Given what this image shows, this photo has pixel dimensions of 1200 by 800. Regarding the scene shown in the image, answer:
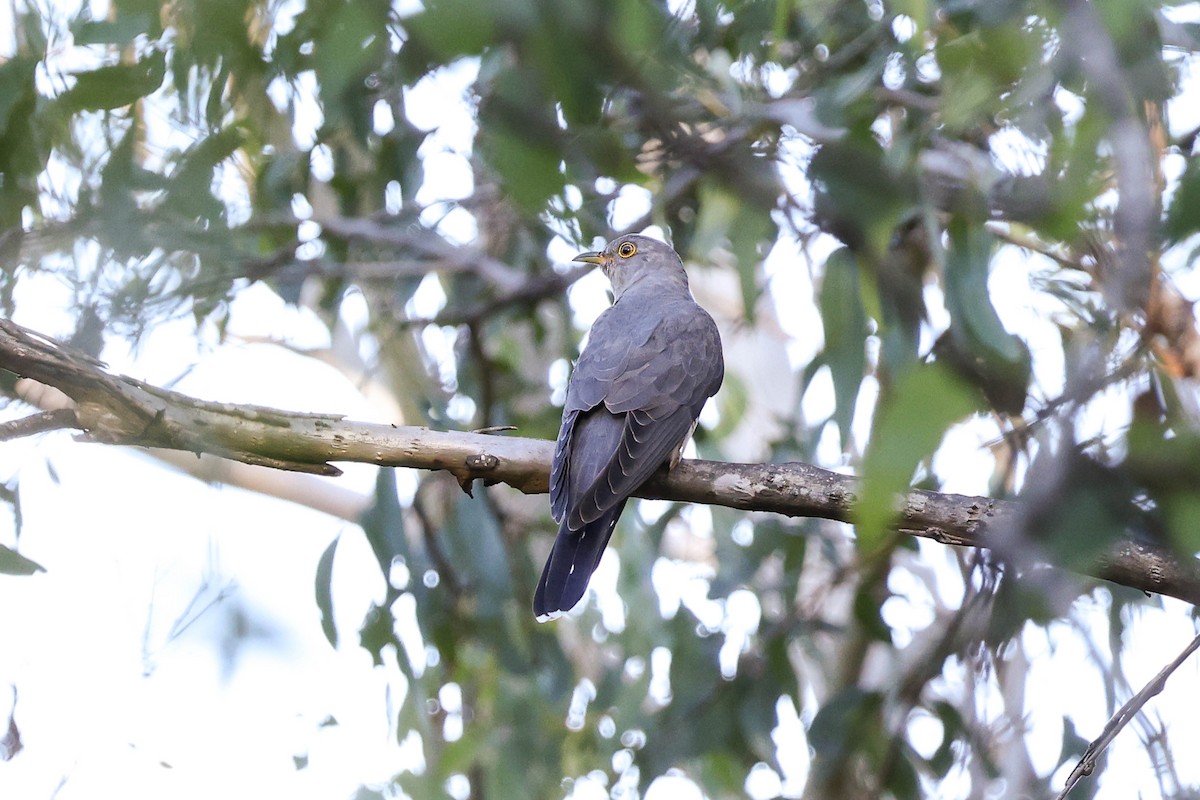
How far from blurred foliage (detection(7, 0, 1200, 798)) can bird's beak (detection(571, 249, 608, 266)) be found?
0.74 ft

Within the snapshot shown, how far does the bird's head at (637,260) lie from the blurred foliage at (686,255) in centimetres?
9

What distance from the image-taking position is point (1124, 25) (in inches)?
75.7

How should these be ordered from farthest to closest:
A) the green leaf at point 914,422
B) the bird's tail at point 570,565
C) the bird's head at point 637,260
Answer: the bird's head at point 637,260, the bird's tail at point 570,565, the green leaf at point 914,422

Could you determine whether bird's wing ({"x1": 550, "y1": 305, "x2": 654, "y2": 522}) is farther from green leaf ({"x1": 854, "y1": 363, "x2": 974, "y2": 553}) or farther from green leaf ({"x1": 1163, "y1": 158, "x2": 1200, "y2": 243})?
green leaf ({"x1": 854, "y1": 363, "x2": 974, "y2": 553})

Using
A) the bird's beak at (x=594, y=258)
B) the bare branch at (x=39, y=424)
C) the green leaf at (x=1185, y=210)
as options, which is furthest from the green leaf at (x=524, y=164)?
the bird's beak at (x=594, y=258)

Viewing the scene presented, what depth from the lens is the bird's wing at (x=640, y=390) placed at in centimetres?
336

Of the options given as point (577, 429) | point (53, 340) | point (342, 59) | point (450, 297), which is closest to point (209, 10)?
point (342, 59)

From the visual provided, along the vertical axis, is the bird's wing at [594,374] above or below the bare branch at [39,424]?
above

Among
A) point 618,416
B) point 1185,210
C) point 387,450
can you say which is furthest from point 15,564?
point 1185,210

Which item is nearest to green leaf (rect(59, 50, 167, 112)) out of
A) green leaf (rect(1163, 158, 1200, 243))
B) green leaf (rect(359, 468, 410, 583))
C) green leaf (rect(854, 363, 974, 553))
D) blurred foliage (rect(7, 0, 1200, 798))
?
blurred foliage (rect(7, 0, 1200, 798))

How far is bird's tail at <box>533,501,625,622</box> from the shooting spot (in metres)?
3.39

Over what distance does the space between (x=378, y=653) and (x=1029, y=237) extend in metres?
3.04

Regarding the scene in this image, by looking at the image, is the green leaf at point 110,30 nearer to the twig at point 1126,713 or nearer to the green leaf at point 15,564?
the green leaf at point 15,564

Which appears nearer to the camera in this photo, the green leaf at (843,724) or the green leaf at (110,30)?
the green leaf at (110,30)
